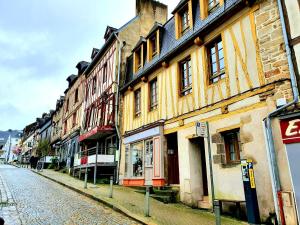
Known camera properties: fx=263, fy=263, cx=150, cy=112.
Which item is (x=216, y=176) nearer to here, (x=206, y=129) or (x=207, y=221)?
(x=207, y=221)

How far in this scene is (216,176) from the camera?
25.4ft

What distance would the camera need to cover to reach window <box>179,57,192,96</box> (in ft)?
32.2

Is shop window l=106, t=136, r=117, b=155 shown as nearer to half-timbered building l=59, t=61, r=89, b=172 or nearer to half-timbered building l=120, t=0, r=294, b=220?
half-timbered building l=120, t=0, r=294, b=220

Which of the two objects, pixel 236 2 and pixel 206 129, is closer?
pixel 206 129

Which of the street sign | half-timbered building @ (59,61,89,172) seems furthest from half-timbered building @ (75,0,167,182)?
the street sign

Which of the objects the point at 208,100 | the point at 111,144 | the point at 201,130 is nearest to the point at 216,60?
the point at 208,100

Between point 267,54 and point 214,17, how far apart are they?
8.74 ft

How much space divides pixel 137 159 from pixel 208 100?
5069mm

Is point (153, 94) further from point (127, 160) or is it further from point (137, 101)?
point (127, 160)

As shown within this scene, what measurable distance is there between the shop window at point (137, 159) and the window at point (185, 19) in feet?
17.5

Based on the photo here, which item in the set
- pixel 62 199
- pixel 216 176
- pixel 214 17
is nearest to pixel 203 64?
pixel 214 17

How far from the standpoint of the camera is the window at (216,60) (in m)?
8.45

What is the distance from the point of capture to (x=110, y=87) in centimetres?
1593

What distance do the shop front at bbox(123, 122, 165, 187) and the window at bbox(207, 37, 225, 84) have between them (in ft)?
10.2
